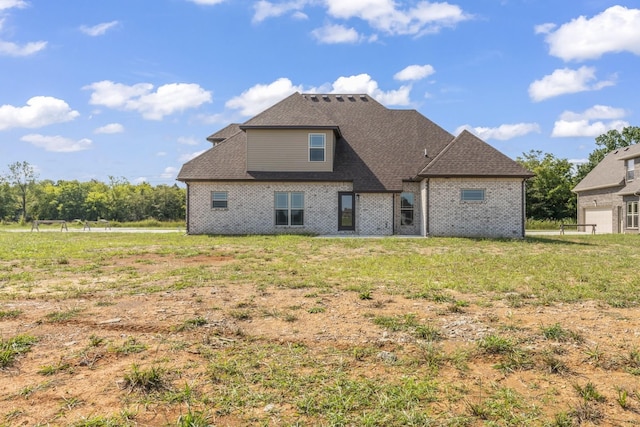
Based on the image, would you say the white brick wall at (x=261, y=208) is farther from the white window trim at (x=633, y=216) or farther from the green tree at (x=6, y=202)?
the green tree at (x=6, y=202)

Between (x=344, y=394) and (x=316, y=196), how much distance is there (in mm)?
18230

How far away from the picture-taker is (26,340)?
4.24 m

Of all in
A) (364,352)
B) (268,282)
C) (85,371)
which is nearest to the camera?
(85,371)

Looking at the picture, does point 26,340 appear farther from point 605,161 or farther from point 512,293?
point 605,161

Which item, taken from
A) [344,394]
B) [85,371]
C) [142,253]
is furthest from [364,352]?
[142,253]

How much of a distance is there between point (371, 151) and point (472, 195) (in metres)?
6.17

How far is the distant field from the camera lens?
9.69 ft

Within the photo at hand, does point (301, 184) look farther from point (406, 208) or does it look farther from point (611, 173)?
point (611, 173)

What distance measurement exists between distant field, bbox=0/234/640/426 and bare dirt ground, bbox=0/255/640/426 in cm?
2

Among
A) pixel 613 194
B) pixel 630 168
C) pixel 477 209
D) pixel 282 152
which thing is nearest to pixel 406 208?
pixel 477 209

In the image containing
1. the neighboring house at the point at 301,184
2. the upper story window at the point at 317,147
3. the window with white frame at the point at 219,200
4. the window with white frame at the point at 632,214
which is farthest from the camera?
the window with white frame at the point at 632,214

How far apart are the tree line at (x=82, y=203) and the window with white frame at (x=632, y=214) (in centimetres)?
4283

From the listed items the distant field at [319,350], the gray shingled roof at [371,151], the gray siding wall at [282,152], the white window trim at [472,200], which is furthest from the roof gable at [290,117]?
the distant field at [319,350]

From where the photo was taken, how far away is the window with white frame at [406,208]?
2166 centimetres
